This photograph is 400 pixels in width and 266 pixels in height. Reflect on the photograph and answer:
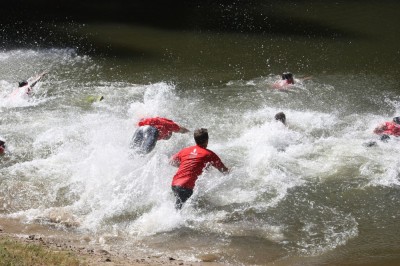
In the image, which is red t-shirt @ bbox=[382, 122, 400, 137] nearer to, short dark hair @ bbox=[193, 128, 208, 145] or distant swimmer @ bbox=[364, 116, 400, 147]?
A: distant swimmer @ bbox=[364, 116, 400, 147]

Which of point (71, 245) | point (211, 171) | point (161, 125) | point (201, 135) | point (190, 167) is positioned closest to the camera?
point (71, 245)

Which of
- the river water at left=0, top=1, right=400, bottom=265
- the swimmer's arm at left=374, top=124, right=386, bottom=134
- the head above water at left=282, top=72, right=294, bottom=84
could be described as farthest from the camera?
the head above water at left=282, top=72, right=294, bottom=84

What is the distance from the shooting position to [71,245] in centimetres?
691

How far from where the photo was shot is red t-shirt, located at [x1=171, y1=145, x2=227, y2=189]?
7.82m

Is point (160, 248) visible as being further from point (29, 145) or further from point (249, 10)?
point (249, 10)

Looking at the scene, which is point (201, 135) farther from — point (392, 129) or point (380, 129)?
point (392, 129)

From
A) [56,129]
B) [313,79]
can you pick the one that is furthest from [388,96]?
[56,129]

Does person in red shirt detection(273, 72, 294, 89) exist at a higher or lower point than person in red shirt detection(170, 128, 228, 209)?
higher

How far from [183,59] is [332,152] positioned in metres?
8.05

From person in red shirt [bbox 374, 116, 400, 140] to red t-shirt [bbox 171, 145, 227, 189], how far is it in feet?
15.2

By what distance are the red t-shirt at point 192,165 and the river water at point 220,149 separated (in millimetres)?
534

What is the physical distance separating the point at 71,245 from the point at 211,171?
2685 mm

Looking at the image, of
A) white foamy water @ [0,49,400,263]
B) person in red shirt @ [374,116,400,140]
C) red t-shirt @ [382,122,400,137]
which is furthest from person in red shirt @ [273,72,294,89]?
red t-shirt @ [382,122,400,137]

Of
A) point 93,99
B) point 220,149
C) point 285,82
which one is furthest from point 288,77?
point 93,99
